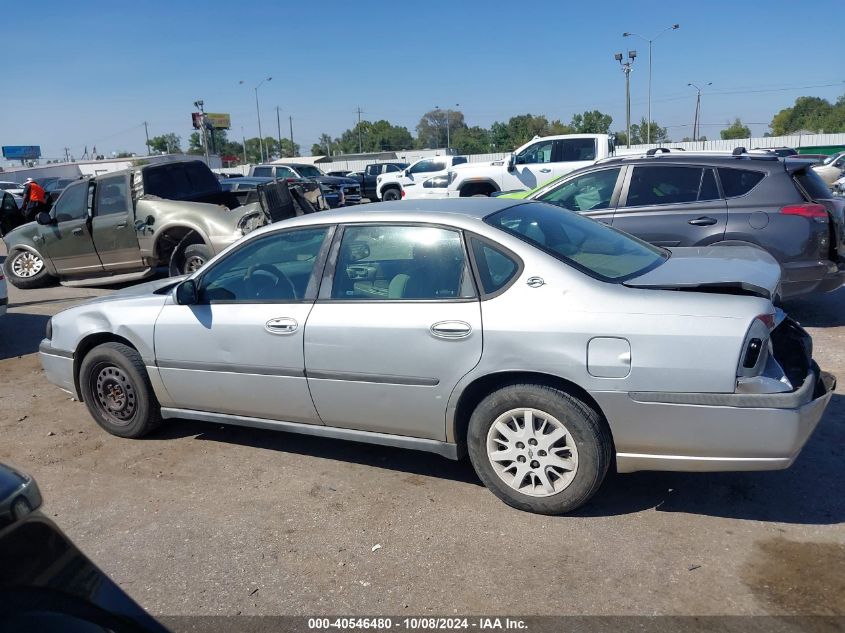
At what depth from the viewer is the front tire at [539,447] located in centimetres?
362

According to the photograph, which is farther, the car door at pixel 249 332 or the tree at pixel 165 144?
the tree at pixel 165 144

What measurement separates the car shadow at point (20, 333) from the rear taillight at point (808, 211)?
26.0ft

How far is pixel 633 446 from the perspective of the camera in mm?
3582

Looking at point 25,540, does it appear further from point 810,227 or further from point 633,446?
point 810,227

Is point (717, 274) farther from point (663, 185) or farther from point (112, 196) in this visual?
point (112, 196)

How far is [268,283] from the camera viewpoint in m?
4.56

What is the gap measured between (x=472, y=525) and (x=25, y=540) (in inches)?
93.3

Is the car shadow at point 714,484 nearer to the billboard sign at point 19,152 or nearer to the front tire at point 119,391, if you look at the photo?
the front tire at point 119,391

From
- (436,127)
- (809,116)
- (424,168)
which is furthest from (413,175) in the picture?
(436,127)

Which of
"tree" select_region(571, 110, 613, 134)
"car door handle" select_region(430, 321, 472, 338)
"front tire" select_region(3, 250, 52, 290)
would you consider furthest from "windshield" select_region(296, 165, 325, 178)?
"tree" select_region(571, 110, 613, 134)

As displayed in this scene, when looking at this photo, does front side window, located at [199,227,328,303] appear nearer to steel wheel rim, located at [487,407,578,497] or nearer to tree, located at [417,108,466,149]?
steel wheel rim, located at [487,407,578,497]

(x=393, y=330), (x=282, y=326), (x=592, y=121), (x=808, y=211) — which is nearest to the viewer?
(x=393, y=330)

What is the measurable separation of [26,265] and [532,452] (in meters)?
10.8

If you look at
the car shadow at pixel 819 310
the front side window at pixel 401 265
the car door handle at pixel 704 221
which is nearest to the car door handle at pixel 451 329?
the front side window at pixel 401 265
